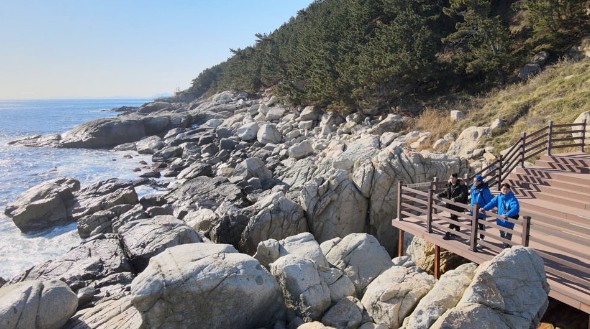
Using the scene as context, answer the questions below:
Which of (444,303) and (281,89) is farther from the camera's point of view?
(281,89)

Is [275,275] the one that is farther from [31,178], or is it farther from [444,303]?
[31,178]

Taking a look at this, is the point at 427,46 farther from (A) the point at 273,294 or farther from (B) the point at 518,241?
(A) the point at 273,294

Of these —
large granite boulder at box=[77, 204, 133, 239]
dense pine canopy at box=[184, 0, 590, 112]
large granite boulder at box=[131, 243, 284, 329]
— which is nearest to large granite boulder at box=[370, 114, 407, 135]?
dense pine canopy at box=[184, 0, 590, 112]

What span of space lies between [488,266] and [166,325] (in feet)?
21.4

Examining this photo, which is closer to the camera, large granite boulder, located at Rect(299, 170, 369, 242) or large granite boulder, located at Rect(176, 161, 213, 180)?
large granite boulder, located at Rect(299, 170, 369, 242)

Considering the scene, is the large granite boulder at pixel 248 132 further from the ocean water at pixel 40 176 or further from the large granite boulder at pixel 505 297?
the large granite boulder at pixel 505 297

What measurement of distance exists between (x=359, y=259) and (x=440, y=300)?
3.90 m

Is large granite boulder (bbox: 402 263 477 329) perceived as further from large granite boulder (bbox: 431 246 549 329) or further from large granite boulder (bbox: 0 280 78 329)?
large granite boulder (bbox: 0 280 78 329)

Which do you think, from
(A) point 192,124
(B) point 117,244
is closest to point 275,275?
(B) point 117,244

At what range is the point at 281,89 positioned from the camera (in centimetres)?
4819

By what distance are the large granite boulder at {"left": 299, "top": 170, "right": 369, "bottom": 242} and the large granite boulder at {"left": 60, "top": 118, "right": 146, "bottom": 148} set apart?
42.2 m

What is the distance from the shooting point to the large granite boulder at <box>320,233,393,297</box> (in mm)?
10609

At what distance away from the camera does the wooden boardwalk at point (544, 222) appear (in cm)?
823

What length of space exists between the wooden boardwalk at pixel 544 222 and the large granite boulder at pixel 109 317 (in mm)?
7892
